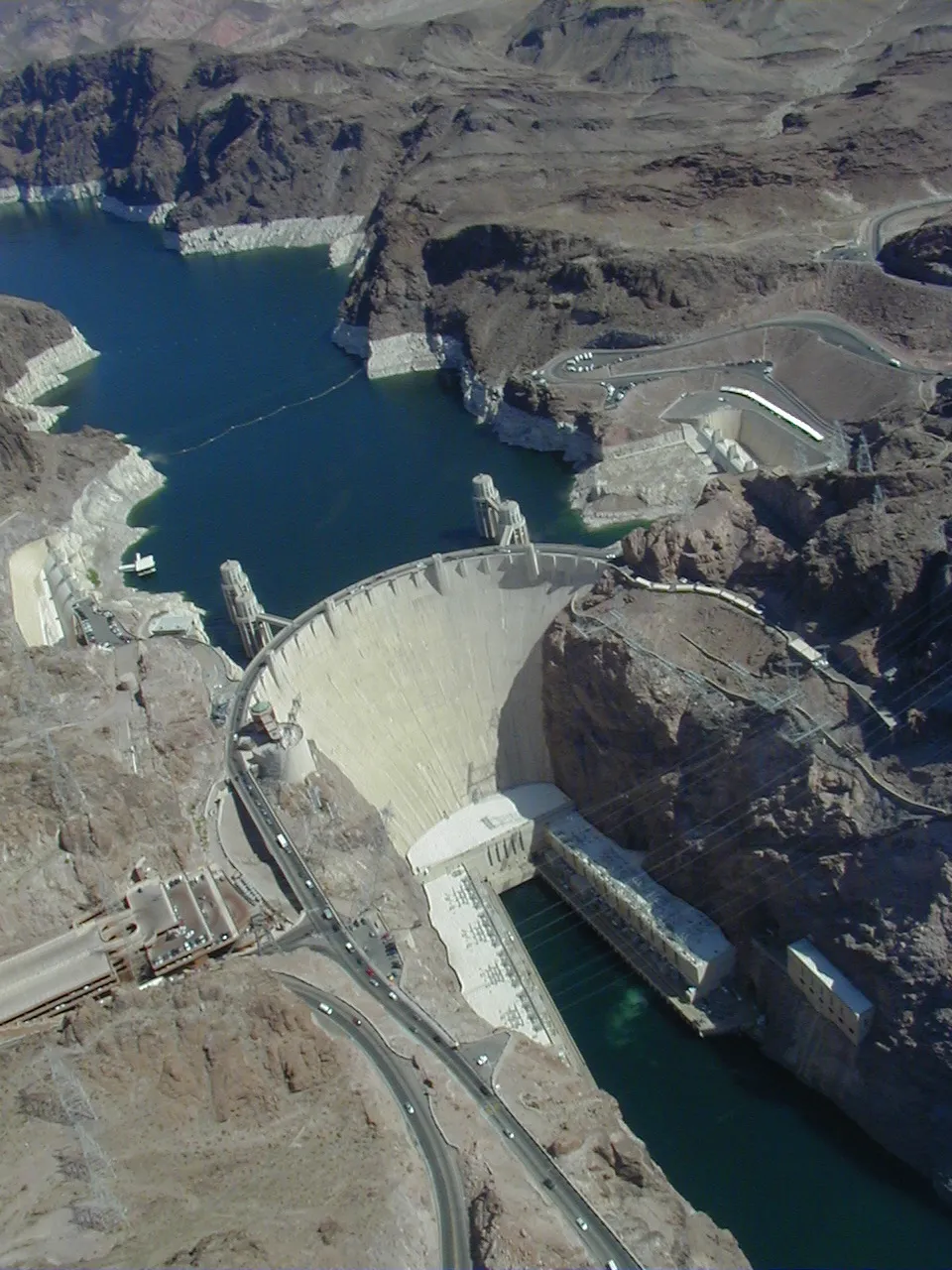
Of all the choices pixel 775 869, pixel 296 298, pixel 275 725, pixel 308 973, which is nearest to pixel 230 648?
pixel 275 725

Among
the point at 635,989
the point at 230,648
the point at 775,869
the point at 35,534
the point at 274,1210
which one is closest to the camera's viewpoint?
the point at 274,1210

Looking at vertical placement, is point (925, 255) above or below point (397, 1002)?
above

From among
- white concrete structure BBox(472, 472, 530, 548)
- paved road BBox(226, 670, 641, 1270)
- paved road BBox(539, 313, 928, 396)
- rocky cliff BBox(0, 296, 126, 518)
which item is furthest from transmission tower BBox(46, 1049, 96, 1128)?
paved road BBox(539, 313, 928, 396)

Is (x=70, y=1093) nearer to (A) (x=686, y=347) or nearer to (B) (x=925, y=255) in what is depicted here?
(A) (x=686, y=347)

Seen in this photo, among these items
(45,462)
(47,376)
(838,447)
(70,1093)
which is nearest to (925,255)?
(838,447)

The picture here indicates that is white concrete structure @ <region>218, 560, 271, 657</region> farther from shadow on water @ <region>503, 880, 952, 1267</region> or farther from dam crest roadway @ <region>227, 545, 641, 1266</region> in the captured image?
shadow on water @ <region>503, 880, 952, 1267</region>

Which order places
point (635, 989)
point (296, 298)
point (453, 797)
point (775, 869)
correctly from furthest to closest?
point (296, 298) < point (453, 797) < point (635, 989) < point (775, 869)

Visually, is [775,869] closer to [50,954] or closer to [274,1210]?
[274,1210]

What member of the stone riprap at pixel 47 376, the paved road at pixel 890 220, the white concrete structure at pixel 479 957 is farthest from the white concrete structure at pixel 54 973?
the paved road at pixel 890 220
